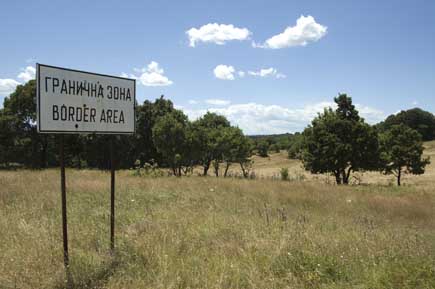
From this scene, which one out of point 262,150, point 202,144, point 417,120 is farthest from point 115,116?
point 417,120

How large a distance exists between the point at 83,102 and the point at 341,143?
81.8 ft

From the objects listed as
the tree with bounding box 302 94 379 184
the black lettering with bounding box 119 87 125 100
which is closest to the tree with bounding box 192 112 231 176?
the tree with bounding box 302 94 379 184

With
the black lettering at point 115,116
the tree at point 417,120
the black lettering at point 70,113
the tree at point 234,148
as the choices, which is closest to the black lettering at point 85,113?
the black lettering at point 70,113

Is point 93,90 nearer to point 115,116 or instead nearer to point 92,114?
point 92,114

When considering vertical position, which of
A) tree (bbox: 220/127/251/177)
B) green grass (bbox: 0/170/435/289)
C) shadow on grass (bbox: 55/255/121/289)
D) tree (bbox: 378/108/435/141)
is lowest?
shadow on grass (bbox: 55/255/121/289)

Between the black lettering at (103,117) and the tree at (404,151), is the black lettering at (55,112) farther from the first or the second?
the tree at (404,151)

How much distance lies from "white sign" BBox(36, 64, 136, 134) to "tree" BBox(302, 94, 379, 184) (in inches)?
942

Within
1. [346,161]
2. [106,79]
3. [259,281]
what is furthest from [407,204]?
[346,161]

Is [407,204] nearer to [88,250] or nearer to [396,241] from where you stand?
[396,241]

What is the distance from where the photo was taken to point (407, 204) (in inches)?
460

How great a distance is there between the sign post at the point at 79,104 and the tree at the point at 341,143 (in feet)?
78.5

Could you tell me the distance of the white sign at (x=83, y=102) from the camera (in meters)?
3.81

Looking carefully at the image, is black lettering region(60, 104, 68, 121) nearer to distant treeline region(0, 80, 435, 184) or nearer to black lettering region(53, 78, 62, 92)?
black lettering region(53, 78, 62, 92)

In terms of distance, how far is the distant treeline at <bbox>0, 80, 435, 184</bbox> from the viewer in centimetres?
2703
